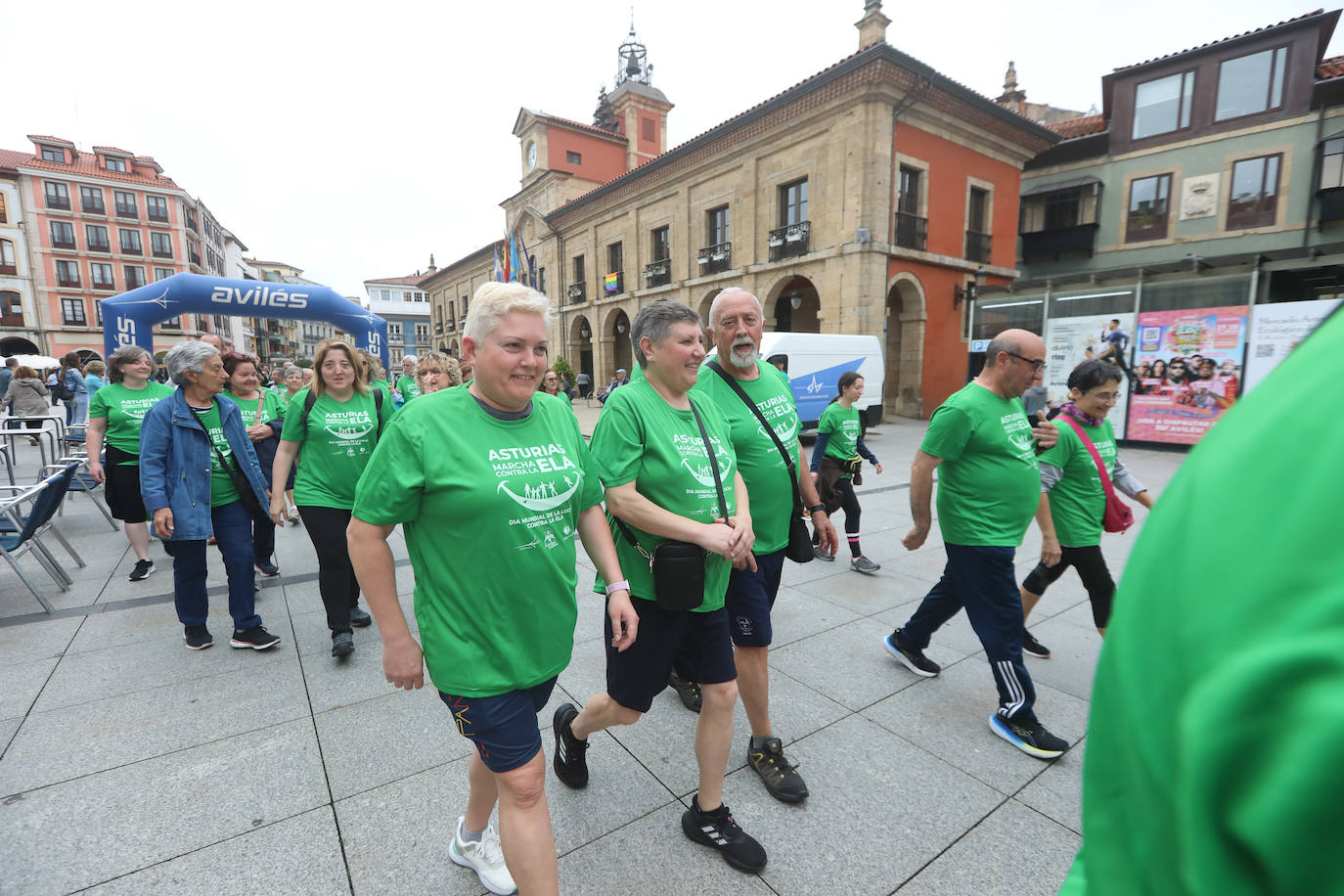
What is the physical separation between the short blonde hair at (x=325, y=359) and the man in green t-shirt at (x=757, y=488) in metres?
2.49

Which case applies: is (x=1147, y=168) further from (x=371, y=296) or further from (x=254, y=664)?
(x=371, y=296)

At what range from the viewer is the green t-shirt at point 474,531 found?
5.93 feet

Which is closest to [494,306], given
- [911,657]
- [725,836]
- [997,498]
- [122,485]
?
[725,836]

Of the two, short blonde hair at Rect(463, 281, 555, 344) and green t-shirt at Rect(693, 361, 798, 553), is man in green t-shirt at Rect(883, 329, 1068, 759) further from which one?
short blonde hair at Rect(463, 281, 555, 344)

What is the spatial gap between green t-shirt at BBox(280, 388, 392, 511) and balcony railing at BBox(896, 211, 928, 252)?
17.2m

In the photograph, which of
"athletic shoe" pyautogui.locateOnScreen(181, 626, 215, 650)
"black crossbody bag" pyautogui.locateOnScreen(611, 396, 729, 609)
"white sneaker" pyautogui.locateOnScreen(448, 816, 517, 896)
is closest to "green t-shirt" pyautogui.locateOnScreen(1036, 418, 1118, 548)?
"black crossbody bag" pyautogui.locateOnScreen(611, 396, 729, 609)

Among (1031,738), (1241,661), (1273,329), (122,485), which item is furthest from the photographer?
(1273,329)

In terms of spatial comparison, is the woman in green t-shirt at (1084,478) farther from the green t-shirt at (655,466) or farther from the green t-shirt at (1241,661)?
the green t-shirt at (1241,661)

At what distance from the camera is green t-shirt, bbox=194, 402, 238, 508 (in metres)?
4.04

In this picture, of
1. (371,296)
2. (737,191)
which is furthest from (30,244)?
(737,191)

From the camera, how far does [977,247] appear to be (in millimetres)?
20469

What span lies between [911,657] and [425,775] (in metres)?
2.63

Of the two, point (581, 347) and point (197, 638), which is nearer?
point (197, 638)

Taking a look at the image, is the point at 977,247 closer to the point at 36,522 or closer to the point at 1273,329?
the point at 1273,329
